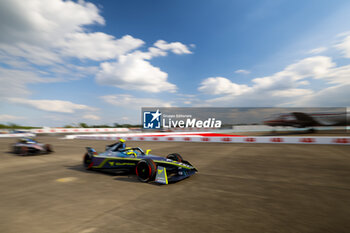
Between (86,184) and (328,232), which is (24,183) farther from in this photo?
(328,232)

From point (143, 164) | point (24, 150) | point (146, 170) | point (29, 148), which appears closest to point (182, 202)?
point (146, 170)

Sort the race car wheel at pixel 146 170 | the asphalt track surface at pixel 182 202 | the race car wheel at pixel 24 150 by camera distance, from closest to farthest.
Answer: the asphalt track surface at pixel 182 202 → the race car wheel at pixel 146 170 → the race car wheel at pixel 24 150

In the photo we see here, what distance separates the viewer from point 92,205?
3871mm

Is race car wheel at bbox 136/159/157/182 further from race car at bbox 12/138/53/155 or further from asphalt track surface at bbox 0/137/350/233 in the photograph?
race car at bbox 12/138/53/155

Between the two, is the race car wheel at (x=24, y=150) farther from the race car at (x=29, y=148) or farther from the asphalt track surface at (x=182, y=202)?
the asphalt track surface at (x=182, y=202)

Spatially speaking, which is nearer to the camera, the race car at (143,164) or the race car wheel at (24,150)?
the race car at (143,164)

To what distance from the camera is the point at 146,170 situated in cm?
543

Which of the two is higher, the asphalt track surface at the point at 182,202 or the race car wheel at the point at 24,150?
the race car wheel at the point at 24,150

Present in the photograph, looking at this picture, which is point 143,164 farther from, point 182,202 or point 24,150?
point 24,150

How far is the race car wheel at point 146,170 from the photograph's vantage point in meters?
5.32

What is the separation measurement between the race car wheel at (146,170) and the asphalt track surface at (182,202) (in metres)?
0.22

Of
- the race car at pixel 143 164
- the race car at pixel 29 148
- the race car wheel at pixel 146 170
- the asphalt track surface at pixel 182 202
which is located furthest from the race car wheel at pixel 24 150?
the race car wheel at pixel 146 170

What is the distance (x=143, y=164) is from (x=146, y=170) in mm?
245

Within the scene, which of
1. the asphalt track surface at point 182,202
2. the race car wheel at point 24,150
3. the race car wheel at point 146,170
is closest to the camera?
the asphalt track surface at point 182,202
